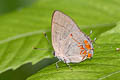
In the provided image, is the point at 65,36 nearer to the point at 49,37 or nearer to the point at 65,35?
the point at 65,35

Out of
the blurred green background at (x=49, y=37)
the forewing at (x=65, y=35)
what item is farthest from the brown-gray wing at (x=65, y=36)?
the blurred green background at (x=49, y=37)

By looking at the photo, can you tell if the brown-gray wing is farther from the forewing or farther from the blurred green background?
the blurred green background

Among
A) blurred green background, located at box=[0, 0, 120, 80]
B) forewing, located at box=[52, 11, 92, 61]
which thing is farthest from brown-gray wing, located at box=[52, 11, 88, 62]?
blurred green background, located at box=[0, 0, 120, 80]

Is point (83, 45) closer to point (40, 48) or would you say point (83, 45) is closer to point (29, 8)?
point (40, 48)

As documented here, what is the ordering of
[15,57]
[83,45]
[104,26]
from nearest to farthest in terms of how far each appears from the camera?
[83,45] → [15,57] → [104,26]

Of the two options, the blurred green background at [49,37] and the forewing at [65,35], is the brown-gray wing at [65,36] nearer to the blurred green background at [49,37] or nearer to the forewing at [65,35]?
the forewing at [65,35]

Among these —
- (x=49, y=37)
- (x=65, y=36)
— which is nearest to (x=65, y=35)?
(x=65, y=36)

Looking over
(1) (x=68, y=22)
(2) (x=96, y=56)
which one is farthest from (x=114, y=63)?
(1) (x=68, y=22)
